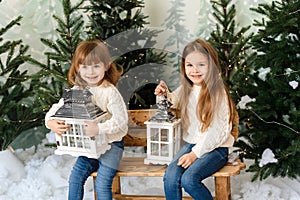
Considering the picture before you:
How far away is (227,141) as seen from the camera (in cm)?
208

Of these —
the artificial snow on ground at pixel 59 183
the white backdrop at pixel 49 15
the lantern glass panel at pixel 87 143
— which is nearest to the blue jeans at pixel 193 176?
the lantern glass panel at pixel 87 143

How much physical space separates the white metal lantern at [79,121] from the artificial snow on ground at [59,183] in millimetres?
590

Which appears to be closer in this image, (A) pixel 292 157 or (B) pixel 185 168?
(B) pixel 185 168

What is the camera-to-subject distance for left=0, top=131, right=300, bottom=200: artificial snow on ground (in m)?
2.42

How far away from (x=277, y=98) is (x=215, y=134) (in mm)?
494

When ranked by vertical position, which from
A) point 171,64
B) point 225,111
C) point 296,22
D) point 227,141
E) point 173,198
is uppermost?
point 296,22

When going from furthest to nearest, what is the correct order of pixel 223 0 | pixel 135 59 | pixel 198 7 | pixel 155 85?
pixel 198 7 < pixel 223 0 < pixel 135 59 < pixel 155 85

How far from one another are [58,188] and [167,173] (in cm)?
89

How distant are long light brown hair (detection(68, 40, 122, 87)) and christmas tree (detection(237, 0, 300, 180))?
2.28 ft

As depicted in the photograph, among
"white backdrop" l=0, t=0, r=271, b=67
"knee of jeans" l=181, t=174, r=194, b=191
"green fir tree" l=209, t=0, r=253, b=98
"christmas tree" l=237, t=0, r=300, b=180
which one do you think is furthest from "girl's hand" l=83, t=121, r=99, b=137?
"white backdrop" l=0, t=0, r=271, b=67

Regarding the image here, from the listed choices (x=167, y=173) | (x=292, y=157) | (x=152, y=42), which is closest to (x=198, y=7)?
(x=152, y=42)

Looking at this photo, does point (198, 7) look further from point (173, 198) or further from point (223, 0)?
point (173, 198)

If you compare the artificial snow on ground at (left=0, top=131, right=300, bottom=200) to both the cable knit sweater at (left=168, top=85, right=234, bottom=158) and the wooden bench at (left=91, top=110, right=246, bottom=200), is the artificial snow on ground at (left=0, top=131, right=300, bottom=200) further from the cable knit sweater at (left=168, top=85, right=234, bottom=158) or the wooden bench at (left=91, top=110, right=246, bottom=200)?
the cable knit sweater at (left=168, top=85, right=234, bottom=158)

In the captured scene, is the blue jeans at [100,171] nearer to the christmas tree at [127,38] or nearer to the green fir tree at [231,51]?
the christmas tree at [127,38]
